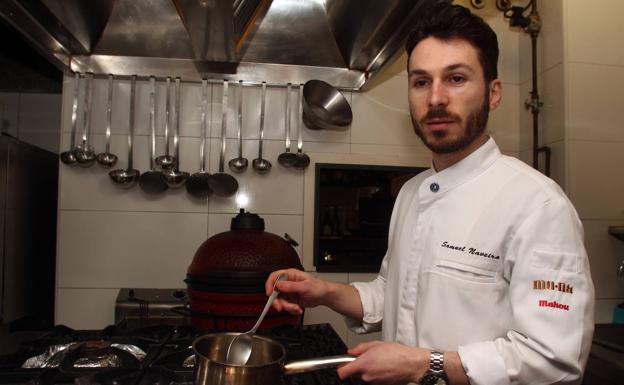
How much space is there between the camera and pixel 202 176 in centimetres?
161

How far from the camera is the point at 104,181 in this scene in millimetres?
1608

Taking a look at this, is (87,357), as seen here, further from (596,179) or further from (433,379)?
→ (596,179)

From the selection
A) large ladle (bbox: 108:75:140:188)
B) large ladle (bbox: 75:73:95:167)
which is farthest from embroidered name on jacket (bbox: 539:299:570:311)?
large ladle (bbox: 75:73:95:167)

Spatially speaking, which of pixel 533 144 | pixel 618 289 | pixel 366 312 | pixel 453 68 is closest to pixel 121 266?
pixel 366 312

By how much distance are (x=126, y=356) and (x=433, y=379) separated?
64 cm

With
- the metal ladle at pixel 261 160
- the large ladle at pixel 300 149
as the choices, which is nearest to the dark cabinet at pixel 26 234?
the metal ladle at pixel 261 160

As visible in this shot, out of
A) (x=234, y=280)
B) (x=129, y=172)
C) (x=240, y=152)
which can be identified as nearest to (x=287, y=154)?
(x=240, y=152)

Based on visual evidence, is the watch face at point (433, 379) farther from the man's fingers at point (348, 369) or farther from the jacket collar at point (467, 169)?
the jacket collar at point (467, 169)

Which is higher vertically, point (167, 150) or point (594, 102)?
point (594, 102)

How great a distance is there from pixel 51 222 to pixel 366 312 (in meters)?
1.47

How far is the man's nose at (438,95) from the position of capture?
2.50 ft

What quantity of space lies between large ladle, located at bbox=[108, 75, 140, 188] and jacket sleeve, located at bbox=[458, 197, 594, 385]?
1.31 meters

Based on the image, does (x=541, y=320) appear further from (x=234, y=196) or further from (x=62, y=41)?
(x=62, y=41)

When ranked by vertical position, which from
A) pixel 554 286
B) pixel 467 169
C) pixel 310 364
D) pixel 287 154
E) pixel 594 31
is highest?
pixel 594 31
